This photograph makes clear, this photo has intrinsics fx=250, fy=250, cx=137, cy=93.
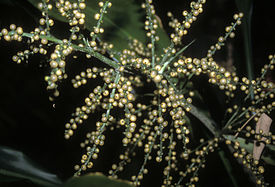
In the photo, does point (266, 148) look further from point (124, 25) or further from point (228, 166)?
point (124, 25)

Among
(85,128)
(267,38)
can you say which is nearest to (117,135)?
(85,128)

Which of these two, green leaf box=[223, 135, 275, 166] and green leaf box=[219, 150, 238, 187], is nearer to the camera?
green leaf box=[223, 135, 275, 166]

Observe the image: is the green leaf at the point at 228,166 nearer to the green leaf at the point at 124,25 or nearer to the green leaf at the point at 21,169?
the green leaf at the point at 124,25

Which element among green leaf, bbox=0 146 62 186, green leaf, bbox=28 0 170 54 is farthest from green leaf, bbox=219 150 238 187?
green leaf, bbox=0 146 62 186

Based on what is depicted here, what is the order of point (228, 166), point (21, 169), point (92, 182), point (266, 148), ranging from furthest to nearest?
point (228, 166)
point (266, 148)
point (21, 169)
point (92, 182)

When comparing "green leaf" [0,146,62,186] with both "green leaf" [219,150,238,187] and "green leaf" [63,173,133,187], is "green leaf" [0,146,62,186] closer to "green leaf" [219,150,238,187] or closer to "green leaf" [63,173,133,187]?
"green leaf" [63,173,133,187]

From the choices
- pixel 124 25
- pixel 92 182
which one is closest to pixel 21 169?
pixel 92 182

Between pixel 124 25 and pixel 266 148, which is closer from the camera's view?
pixel 266 148

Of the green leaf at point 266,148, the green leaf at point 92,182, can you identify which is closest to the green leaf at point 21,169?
the green leaf at point 92,182

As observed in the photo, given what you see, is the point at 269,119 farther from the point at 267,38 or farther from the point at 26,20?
the point at 26,20
